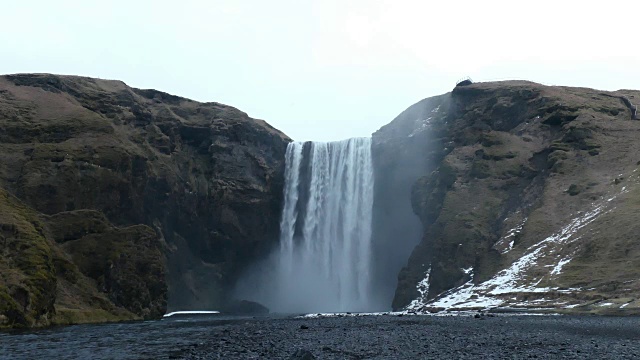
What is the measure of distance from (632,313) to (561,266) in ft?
69.6

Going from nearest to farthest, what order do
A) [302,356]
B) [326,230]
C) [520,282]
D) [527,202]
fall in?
[302,356]
[520,282]
[527,202]
[326,230]

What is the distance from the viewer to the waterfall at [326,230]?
11450cm

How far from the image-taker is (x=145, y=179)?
110 m

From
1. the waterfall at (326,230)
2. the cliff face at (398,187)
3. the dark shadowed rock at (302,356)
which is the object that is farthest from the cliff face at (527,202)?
the dark shadowed rock at (302,356)

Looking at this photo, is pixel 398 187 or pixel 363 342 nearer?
pixel 363 342

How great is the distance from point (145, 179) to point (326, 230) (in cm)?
3249

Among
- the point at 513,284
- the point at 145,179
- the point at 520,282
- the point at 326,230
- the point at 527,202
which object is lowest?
the point at 513,284

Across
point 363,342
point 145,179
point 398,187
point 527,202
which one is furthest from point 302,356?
point 398,187

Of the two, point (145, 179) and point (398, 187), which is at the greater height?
point (145, 179)

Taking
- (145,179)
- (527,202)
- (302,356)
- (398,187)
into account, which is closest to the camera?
(302,356)

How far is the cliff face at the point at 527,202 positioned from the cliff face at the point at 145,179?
32.3 m

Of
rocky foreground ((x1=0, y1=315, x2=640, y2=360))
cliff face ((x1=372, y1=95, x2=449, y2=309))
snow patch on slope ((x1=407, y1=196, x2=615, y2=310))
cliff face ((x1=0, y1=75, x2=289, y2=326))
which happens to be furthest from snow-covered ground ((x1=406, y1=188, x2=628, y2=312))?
cliff face ((x1=0, y1=75, x2=289, y2=326))

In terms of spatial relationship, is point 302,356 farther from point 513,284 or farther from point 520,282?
point 520,282

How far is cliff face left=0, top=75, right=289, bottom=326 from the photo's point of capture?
87.7m
